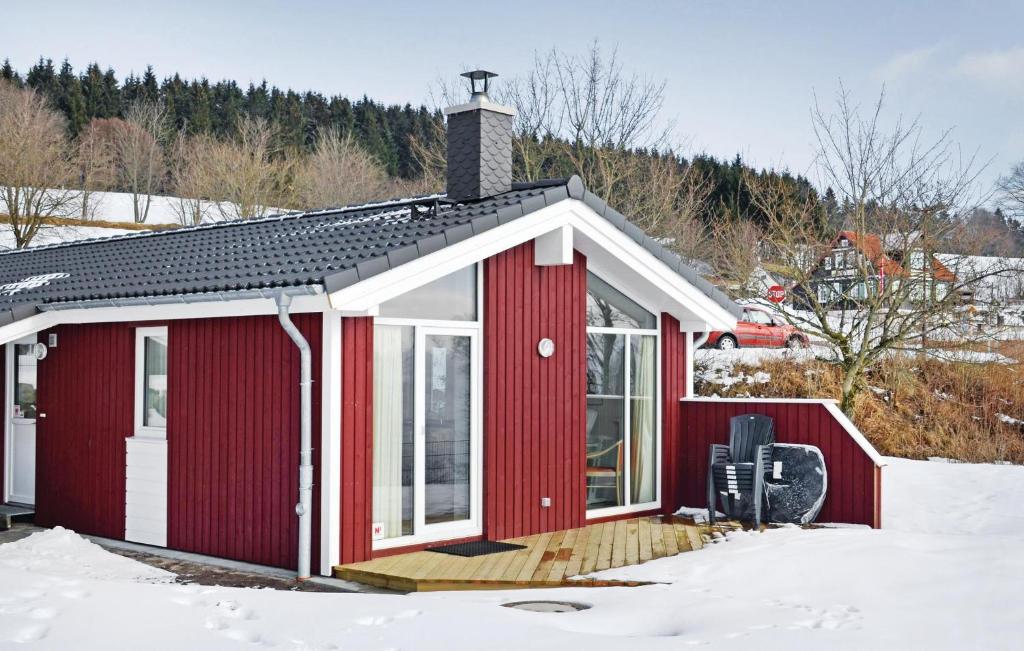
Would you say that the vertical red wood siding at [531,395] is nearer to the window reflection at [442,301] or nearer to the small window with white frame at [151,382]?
the window reflection at [442,301]

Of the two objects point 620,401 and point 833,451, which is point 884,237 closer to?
point 833,451

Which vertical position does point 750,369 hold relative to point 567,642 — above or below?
above

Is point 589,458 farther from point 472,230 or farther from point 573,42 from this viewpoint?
point 573,42

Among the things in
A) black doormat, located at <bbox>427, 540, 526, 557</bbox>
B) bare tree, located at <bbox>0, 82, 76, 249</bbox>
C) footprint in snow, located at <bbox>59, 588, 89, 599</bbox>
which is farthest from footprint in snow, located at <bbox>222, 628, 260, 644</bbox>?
bare tree, located at <bbox>0, 82, 76, 249</bbox>

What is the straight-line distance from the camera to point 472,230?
850 cm

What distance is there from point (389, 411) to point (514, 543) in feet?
5.51

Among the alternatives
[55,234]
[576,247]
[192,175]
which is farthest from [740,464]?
[192,175]

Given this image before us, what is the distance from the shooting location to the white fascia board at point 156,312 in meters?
7.77

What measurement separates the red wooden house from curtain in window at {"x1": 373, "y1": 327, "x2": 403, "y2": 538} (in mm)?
19

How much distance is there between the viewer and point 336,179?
4353 cm

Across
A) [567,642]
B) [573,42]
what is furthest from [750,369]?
Result: [567,642]

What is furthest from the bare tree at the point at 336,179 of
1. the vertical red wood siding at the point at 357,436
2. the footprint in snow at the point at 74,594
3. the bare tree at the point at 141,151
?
the footprint in snow at the point at 74,594

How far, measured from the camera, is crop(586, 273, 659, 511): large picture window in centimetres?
1039

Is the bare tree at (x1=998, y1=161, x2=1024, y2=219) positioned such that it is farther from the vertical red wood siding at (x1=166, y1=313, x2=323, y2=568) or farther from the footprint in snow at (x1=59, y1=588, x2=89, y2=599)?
the footprint in snow at (x1=59, y1=588, x2=89, y2=599)
